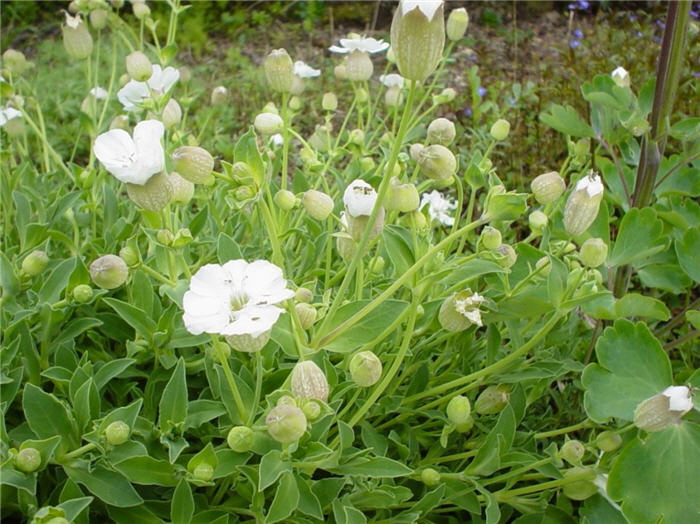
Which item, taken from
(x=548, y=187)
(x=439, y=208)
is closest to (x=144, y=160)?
(x=548, y=187)

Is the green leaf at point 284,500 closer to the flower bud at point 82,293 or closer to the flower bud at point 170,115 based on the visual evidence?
the flower bud at point 82,293

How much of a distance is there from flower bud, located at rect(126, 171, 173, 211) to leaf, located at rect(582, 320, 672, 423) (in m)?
0.54

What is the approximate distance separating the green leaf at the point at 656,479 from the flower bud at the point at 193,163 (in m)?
0.58

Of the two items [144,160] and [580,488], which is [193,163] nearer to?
[144,160]

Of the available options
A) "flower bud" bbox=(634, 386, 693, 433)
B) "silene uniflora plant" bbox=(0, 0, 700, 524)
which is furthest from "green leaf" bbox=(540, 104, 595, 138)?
"flower bud" bbox=(634, 386, 693, 433)

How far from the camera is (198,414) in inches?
32.5

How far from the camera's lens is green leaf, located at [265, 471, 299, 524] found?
70 cm

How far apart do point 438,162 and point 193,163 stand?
0.28 metres

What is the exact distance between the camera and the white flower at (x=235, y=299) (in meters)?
0.66

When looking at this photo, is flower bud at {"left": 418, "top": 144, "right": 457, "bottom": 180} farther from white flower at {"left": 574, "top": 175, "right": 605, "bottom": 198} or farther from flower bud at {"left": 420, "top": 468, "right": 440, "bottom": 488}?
flower bud at {"left": 420, "top": 468, "right": 440, "bottom": 488}

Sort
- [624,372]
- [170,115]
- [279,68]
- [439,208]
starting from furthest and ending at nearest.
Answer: [439,208] < [170,115] < [279,68] < [624,372]

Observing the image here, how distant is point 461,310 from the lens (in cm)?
83

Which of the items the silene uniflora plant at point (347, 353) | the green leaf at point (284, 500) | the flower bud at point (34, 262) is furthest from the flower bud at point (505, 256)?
the flower bud at point (34, 262)

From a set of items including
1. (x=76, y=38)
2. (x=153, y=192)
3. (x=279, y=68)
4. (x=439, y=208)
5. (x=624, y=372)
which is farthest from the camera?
(x=439, y=208)
